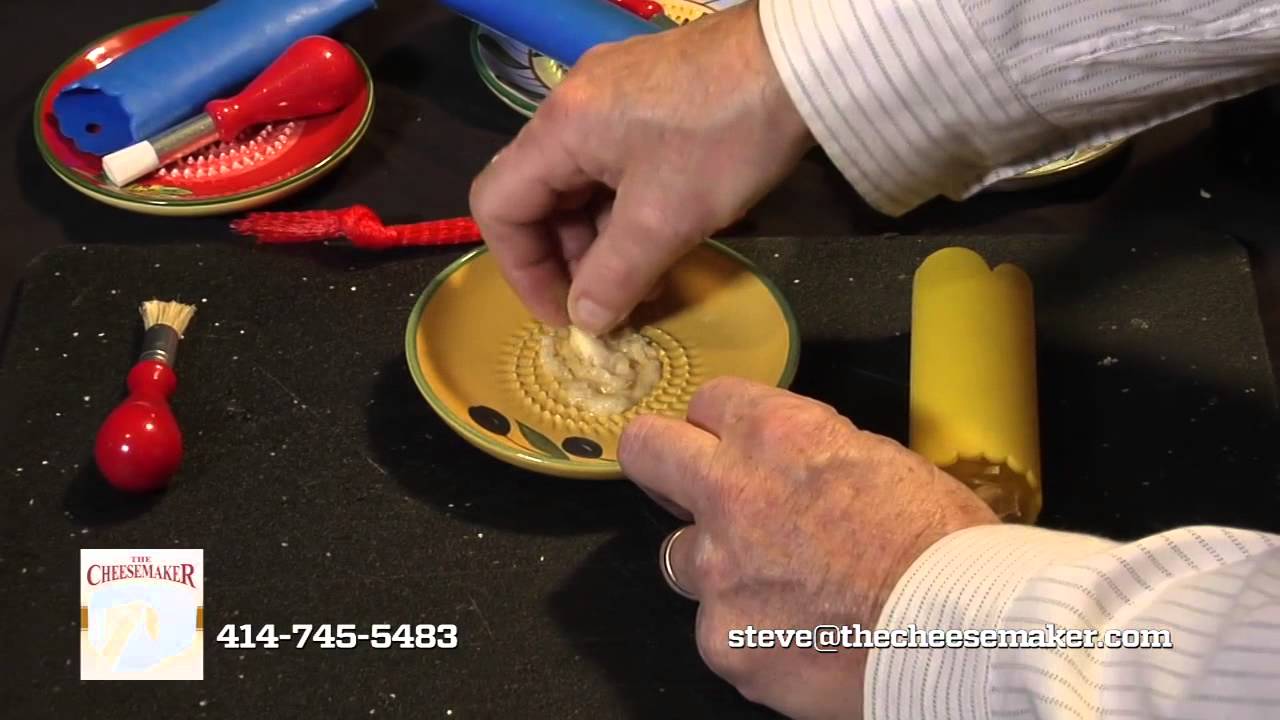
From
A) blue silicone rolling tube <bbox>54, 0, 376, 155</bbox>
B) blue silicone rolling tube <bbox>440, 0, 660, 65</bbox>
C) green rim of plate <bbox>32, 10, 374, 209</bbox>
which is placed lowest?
green rim of plate <bbox>32, 10, 374, 209</bbox>

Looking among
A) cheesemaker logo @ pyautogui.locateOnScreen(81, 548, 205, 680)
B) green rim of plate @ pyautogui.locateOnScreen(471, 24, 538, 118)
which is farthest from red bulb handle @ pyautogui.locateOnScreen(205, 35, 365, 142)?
cheesemaker logo @ pyautogui.locateOnScreen(81, 548, 205, 680)

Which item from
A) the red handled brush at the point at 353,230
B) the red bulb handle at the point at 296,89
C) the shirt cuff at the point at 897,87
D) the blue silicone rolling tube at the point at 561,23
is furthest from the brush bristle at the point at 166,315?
the shirt cuff at the point at 897,87

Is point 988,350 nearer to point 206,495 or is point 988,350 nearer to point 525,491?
point 525,491

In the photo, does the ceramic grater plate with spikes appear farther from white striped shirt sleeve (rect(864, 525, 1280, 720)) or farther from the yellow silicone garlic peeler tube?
white striped shirt sleeve (rect(864, 525, 1280, 720))

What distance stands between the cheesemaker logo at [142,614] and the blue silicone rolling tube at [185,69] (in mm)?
432

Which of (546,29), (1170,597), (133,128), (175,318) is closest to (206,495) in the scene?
(175,318)

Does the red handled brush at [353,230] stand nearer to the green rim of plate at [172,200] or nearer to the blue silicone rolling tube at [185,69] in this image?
the green rim of plate at [172,200]

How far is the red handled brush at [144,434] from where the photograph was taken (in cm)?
83

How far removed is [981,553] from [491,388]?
1.34 feet

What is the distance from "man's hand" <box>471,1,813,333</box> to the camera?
73cm

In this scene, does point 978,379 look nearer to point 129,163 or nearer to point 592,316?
point 592,316

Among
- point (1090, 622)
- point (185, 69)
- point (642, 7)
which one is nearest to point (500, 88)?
point (642, 7)

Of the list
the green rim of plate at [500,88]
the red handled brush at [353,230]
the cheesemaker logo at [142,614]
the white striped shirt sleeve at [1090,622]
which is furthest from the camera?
the green rim of plate at [500,88]

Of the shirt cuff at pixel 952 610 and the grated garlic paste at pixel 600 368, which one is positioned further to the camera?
the grated garlic paste at pixel 600 368
